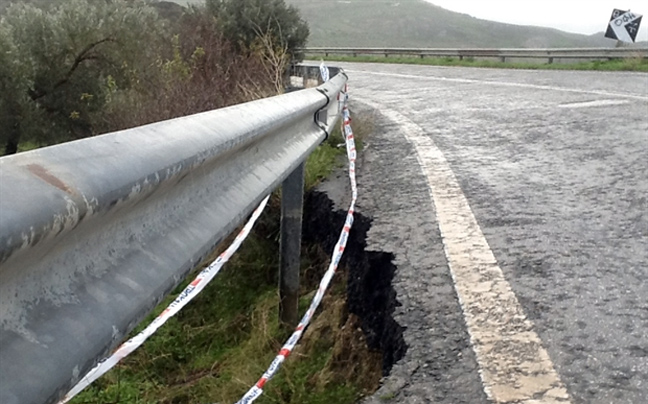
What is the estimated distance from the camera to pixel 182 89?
35.2 ft

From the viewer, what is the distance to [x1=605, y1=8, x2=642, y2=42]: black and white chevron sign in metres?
21.6

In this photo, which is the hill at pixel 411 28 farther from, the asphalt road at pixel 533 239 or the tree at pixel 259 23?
the asphalt road at pixel 533 239

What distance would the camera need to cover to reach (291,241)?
3.48 metres

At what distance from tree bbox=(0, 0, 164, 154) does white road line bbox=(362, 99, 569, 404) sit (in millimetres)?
18729

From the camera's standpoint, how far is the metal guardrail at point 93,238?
0.80 m

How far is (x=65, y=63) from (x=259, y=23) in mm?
8719

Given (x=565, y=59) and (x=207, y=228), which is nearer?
(x=207, y=228)

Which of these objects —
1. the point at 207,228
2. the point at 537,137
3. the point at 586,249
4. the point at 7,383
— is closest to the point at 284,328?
the point at 586,249

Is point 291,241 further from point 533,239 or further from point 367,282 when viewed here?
point 533,239

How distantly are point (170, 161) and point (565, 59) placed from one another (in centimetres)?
2264

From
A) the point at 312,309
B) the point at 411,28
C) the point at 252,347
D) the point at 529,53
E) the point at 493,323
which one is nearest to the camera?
the point at 493,323

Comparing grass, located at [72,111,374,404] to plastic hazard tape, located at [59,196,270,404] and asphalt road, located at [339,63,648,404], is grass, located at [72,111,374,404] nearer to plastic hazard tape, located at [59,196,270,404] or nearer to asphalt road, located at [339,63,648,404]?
asphalt road, located at [339,63,648,404]

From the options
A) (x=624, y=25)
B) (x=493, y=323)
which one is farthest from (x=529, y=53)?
(x=493, y=323)

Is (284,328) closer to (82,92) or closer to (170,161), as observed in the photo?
(170,161)
